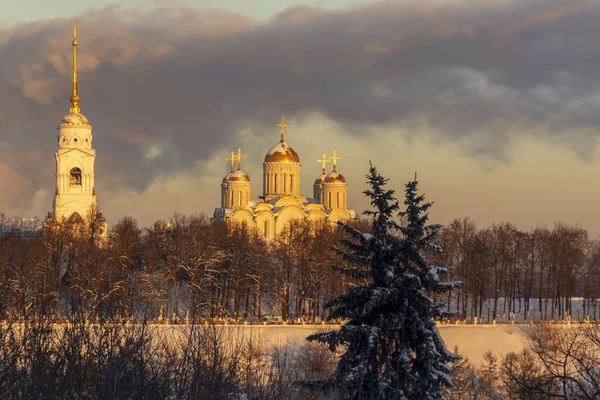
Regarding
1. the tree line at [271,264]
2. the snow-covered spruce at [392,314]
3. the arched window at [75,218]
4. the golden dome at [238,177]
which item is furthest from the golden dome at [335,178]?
the snow-covered spruce at [392,314]

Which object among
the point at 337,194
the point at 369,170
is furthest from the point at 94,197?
the point at 369,170

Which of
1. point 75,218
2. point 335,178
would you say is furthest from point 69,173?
point 335,178

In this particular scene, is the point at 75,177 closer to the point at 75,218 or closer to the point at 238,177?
the point at 75,218

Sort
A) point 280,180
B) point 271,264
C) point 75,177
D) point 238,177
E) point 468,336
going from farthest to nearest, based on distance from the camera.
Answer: point 280,180, point 238,177, point 75,177, point 271,264, point 468,336

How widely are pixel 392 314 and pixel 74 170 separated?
Answer: 71.0m

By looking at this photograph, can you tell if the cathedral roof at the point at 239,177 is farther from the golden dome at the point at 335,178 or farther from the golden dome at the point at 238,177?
the golden dome at the point at 335,178

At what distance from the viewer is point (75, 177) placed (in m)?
96.4

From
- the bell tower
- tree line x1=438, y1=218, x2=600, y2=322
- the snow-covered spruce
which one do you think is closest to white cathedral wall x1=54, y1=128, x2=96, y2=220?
the bell tower

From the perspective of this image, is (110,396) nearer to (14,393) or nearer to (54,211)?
(14,393)

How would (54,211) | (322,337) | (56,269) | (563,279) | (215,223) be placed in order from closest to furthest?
1. (322,337)
2. (56,269)
3. (563,279)
4. (215,223)
5. (54,211)

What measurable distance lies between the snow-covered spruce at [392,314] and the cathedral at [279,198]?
206 feet

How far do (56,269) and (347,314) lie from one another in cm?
4198

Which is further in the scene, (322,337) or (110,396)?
(322,337)

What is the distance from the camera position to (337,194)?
102m
